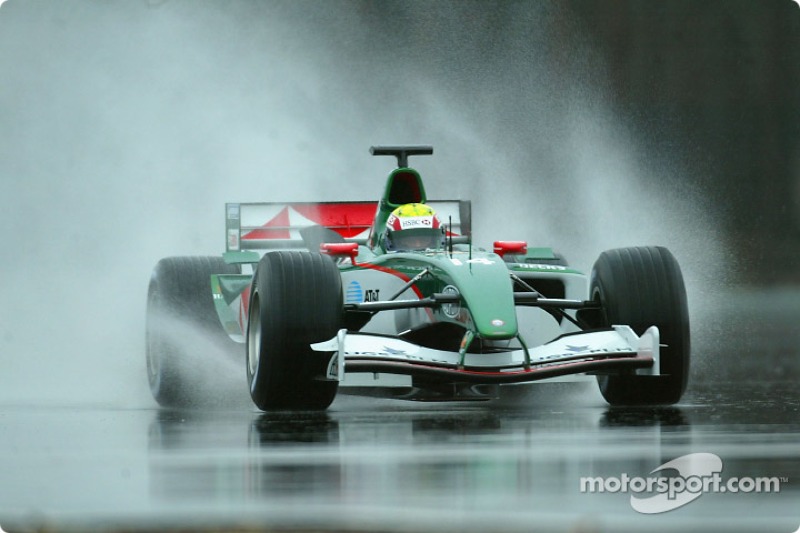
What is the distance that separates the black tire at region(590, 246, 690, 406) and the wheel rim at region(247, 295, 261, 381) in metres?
2.72

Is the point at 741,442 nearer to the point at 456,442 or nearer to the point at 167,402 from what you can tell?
the point at 456,442

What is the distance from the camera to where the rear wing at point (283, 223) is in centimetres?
1625

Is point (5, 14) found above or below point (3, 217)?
above

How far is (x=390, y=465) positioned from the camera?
28.8ft

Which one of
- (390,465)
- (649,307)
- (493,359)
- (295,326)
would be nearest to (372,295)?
(295,326)

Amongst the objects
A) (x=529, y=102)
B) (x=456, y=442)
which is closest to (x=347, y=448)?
(x=456, y=442)

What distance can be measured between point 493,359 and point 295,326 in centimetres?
148

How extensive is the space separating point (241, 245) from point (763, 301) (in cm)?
1001

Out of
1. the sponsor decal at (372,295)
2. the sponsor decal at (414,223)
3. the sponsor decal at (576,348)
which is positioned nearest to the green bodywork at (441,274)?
the sponsor decal at (372,295)

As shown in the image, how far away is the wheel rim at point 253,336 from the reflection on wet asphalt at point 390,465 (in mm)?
378

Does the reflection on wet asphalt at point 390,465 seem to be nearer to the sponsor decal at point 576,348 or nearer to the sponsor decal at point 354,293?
the sponsor decal at point 576,348

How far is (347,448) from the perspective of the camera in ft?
31.8

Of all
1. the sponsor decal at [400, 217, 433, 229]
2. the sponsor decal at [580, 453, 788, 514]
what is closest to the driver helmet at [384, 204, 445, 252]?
the sponsor decal at [400, 217, 433, 229]

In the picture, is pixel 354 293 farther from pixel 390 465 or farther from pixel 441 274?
pixel 390 465
